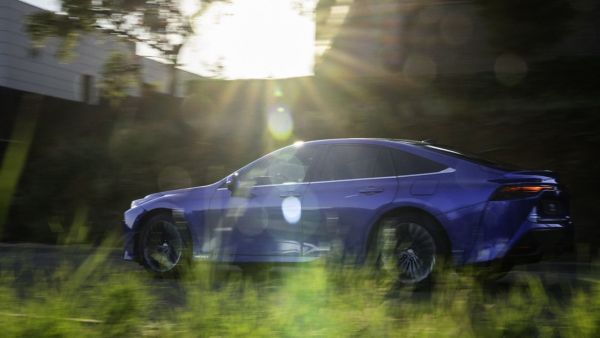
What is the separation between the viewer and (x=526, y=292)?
742 cm

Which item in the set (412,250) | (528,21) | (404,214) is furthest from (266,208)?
(528,21)

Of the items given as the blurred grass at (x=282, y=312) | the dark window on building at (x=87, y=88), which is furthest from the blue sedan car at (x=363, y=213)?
the dark window on building at (x=87, y=88)

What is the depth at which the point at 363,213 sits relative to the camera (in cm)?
750

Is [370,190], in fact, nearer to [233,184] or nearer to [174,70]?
[233,184]

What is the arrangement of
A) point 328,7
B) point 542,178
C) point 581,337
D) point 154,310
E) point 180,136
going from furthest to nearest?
1. point 328,7
2. point 180,136
3. point 542,178
4. point 154,310
5. point 581,337

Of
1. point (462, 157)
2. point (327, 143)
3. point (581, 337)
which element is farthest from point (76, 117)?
point (581, 337)

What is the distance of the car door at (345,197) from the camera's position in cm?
749

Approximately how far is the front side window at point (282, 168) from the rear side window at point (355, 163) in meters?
0.25

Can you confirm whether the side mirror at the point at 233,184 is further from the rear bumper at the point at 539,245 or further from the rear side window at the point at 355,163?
the rear bumper at the point at 539,245

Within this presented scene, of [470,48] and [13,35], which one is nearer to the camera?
[470,48]

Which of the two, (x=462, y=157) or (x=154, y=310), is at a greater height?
(x=462, y=157)

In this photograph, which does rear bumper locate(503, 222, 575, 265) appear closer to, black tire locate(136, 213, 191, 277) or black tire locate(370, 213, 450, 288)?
black tire locate(370, 213, 450, 288)

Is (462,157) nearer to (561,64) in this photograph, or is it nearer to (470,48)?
(561,64)

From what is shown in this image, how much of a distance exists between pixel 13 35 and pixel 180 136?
39.9 ft
